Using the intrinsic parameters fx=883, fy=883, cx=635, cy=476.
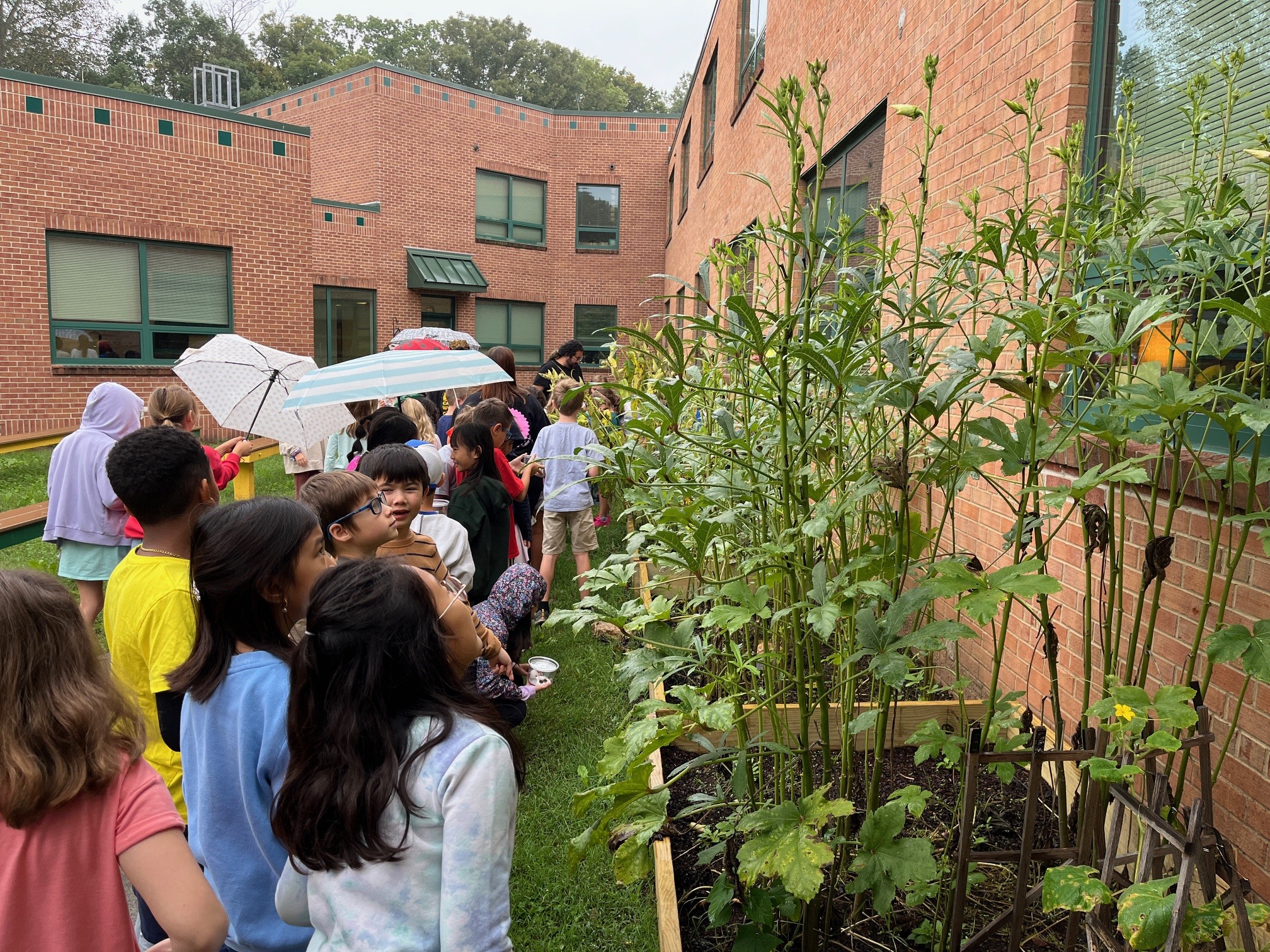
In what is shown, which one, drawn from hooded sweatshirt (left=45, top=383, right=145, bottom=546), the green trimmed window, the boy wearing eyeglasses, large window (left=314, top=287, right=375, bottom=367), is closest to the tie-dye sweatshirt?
the boy wearing eyeglasses

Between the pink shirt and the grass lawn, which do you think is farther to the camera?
the grass lawn

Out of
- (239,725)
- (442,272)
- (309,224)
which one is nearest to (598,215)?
(442,272)

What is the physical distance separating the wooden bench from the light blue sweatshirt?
5127 millimetres

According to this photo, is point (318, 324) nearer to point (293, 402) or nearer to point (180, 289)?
point (180, 289)

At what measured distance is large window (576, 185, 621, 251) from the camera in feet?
88.4

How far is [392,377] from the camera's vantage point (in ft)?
17.7

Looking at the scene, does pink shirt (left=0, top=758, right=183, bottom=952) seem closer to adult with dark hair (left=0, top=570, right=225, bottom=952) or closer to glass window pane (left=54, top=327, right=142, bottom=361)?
adult with dark hair (left=0, top=570, right=225, bottom=952)

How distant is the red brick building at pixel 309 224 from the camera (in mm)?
14672

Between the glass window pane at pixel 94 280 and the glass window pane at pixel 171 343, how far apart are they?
1.55 ft

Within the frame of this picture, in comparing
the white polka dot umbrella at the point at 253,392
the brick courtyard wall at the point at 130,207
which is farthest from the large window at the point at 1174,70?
the brick courtyard wall at the point at 130,207

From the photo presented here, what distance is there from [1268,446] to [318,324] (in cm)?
2146

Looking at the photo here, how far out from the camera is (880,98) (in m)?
5.82

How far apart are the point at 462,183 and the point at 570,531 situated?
19416mm

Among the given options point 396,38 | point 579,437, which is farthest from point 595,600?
point 396,38
